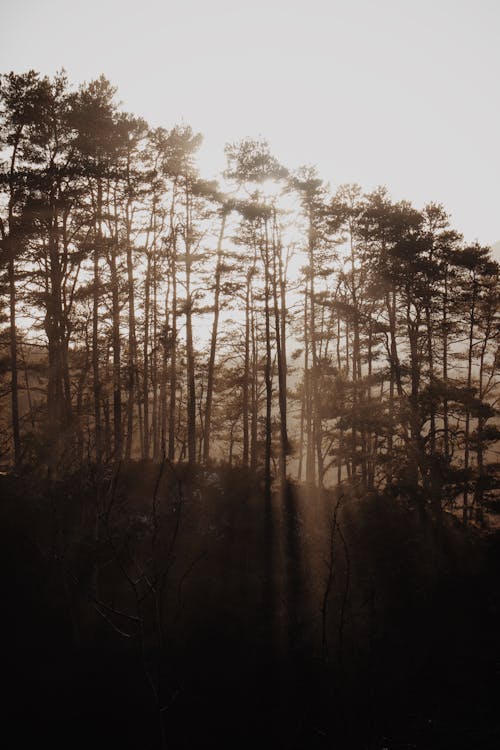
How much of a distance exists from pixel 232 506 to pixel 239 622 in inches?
205

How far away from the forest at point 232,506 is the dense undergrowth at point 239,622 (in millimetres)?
67

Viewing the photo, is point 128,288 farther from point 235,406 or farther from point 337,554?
point 337,554

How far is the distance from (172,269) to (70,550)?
1300 centimetres

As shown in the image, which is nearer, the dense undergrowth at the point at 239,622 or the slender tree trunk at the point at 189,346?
the dense undergrowth at the point at 239,622

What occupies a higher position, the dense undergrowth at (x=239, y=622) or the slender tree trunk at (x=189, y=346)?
the slender tree trunk at (x=189, y=346)

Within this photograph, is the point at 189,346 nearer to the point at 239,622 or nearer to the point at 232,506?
the point at 232,506

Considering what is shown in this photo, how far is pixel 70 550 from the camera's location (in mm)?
13953

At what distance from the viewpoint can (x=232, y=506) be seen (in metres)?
17.6

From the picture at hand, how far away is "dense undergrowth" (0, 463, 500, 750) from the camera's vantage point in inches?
392

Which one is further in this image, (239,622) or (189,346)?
(189,346)

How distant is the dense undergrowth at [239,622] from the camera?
9.95m

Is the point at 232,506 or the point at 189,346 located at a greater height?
the point at 189,346

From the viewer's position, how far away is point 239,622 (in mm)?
12797

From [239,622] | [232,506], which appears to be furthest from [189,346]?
[239,622]
